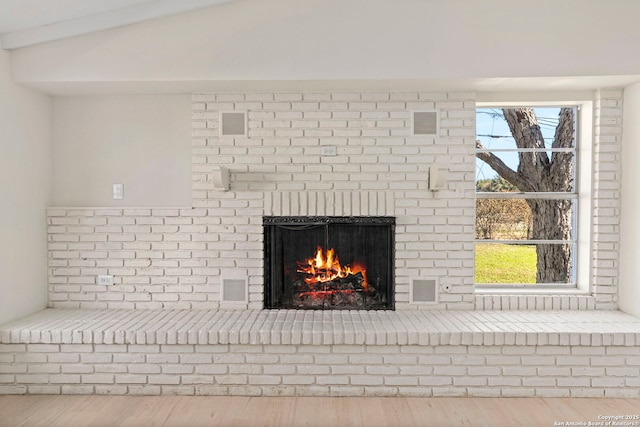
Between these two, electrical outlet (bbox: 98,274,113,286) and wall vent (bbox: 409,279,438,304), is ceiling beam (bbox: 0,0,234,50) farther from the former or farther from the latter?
wall vent (bbox: 409,279,438,304)

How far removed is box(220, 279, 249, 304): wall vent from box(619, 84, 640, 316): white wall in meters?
3.04

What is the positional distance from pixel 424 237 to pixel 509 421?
4.61 ft

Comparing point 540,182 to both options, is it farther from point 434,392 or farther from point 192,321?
point 192,321

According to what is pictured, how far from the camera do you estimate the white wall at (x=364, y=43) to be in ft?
9.53

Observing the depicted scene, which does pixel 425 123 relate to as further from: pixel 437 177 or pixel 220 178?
pixel 220 178

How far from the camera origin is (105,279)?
135 inches

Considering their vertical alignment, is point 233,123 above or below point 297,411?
above

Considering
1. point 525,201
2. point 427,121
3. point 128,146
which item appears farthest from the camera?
point 525,201

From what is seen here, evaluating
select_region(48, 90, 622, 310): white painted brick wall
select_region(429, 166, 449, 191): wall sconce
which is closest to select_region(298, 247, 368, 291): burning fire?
select_region(48, 90, 622, 310): white painted brick wall

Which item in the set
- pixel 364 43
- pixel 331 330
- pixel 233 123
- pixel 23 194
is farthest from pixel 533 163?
pixel 23 194

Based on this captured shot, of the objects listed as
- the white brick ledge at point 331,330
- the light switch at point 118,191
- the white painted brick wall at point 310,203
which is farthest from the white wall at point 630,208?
the light switch at point 118,191

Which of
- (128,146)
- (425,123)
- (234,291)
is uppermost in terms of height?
(425,123)

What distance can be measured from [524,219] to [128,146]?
11.3 ft

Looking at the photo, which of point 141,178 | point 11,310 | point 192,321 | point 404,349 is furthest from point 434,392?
point 11,310
